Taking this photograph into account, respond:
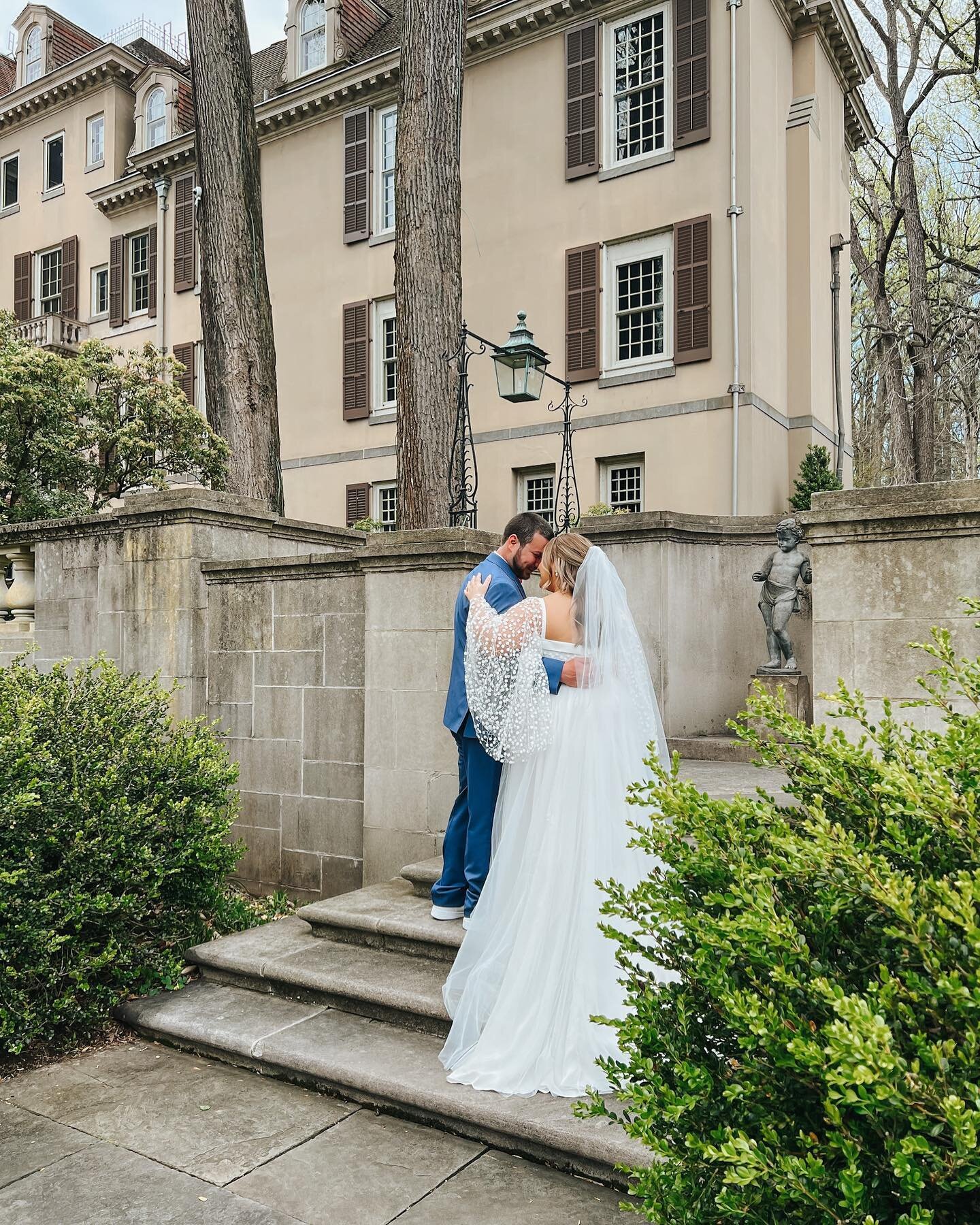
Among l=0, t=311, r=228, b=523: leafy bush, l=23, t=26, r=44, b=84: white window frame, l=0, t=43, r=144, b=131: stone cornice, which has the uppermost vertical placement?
l=23, t=26, r=44, b=84: white window frame

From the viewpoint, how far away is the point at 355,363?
18484mm

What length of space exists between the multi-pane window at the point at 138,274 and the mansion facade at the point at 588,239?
537 millimetres

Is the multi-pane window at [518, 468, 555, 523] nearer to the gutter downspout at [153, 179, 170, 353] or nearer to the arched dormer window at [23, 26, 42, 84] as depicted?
the gutter downspout at [153, 179, 170, 353]

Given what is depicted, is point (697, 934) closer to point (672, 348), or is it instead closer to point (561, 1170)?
point (561, 1170)

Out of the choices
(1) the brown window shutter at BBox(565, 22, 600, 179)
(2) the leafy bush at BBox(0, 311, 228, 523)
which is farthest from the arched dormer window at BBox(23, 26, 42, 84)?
(2) the leafy bush at BBox(0, 311, 228, 523)

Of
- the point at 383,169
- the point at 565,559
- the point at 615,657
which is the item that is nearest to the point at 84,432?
the point at 565,559

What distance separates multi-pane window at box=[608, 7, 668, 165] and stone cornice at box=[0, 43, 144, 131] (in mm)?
13471

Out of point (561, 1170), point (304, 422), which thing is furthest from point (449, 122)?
point (304, 422)

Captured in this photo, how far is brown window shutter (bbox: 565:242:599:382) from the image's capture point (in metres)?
15.8

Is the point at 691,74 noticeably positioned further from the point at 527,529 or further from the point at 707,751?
the point at 527,529

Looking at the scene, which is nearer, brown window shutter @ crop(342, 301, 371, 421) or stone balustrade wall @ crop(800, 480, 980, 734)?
stone balustrade wall @ crop(800, 480, 980, 734)

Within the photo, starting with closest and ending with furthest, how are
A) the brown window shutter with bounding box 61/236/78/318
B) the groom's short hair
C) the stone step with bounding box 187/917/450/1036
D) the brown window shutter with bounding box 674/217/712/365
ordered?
the stone step with bounding box 187/917/450/1036
the groom's short hair
the brown window shutter with bounding box 674/217/712/365
the brown window shutter with bounding box 61/236/78/318

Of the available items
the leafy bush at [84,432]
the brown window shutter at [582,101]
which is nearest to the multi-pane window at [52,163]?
the brown window shutter at [582,101]

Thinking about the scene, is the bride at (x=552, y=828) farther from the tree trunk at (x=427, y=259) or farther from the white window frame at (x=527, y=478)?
the white window frame at (x=527, y=478)
